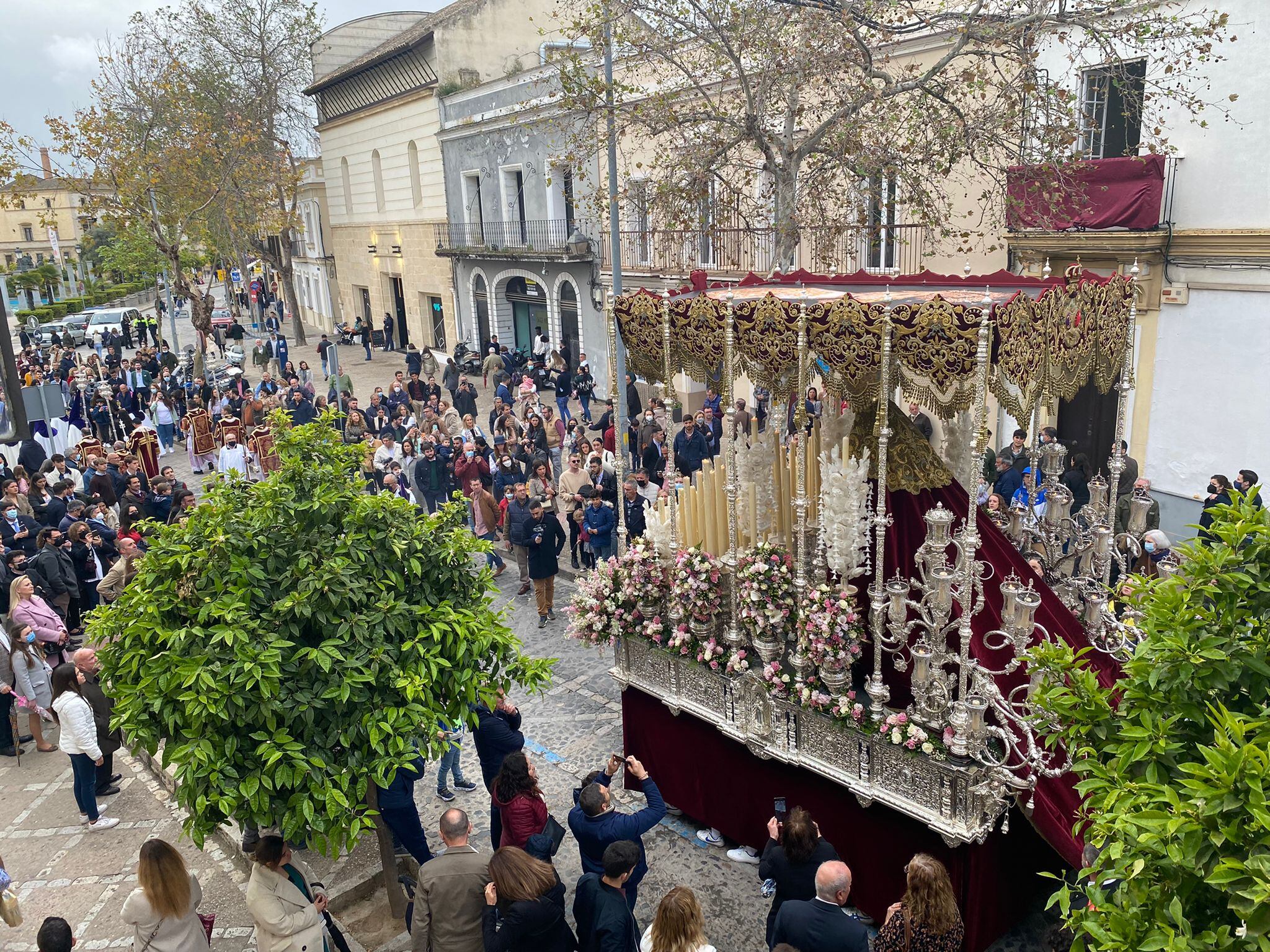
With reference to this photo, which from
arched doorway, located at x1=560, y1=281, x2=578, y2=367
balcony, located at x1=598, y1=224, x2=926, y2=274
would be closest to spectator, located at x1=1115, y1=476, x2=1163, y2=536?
balcony, located at x1=598, y1=224, x2=926, y2=274

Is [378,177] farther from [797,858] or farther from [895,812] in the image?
[797,858]

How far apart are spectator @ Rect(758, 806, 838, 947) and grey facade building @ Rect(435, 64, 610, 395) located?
62.0 ft

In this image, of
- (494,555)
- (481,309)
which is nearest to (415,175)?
(481,309)

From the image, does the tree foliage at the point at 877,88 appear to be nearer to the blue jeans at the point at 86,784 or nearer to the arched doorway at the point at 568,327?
the blue jeans at the point at 86,784

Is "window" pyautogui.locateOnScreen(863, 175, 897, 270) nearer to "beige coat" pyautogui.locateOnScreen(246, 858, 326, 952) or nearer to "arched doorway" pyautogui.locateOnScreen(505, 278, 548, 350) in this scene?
"beige coat" pyautogui.locateOnScreen(246, 858, 326, 952)

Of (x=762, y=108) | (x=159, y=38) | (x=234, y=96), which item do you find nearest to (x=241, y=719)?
(x=762, y=108)

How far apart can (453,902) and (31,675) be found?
5975 mm

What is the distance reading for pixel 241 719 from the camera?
474cm

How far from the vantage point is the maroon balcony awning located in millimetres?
11883

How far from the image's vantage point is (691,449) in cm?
1324

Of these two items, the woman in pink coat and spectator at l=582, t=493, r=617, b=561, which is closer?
the woman in pink coat

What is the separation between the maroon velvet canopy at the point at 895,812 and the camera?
552 cm

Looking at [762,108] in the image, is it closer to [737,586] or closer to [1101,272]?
[1101,272]

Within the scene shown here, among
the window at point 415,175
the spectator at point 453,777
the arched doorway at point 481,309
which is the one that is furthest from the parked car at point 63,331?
the spectator at point 453,777
